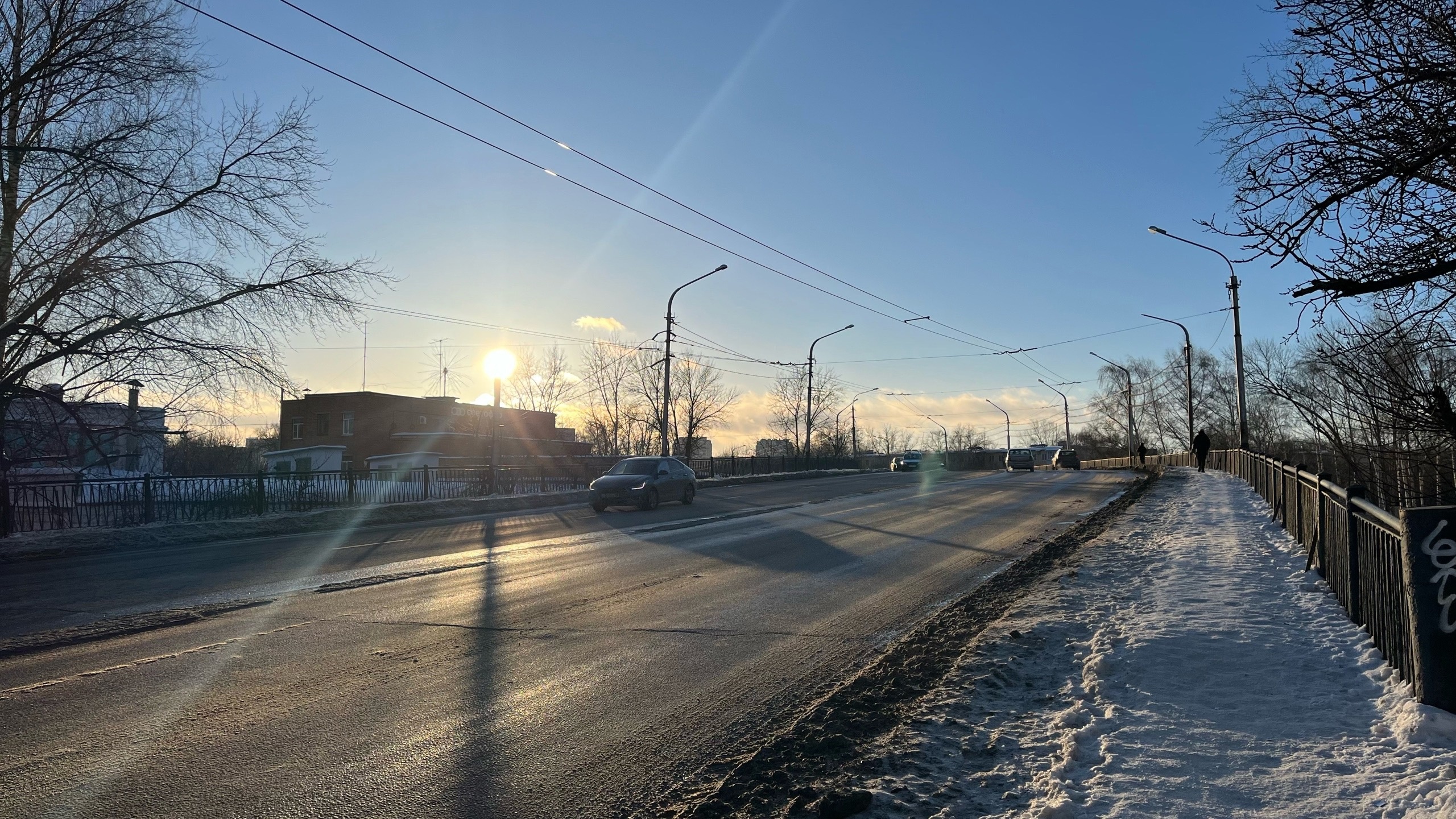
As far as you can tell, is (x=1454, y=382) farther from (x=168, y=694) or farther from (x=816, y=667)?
(x=168, y=694)

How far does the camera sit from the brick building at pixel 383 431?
63.2 m

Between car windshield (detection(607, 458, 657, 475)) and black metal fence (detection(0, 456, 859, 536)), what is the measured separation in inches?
222

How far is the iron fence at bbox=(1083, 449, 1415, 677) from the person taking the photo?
521 cm

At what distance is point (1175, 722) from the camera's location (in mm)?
4738

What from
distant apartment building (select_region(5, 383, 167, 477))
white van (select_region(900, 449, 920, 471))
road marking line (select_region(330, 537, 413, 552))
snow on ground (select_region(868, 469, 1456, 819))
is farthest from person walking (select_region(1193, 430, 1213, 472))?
distant apartment building (select_region(5, 383, 167, 477))

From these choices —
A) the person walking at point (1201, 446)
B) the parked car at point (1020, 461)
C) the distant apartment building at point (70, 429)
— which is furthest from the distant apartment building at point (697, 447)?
the distant apartment building at point (70, 429)

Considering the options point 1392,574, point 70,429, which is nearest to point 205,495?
point 70,429

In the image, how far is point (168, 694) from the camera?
5.71m

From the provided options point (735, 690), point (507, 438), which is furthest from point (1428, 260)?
point (507, 438)

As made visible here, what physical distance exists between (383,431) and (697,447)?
81.6 feet

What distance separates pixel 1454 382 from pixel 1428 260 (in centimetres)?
253

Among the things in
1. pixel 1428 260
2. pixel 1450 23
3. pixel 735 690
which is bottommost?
pixel 735 690

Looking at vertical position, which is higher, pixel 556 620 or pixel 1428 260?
pixel 1428 260

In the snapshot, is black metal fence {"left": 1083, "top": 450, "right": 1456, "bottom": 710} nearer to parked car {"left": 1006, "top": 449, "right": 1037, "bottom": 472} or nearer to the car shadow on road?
the car shadow on road
